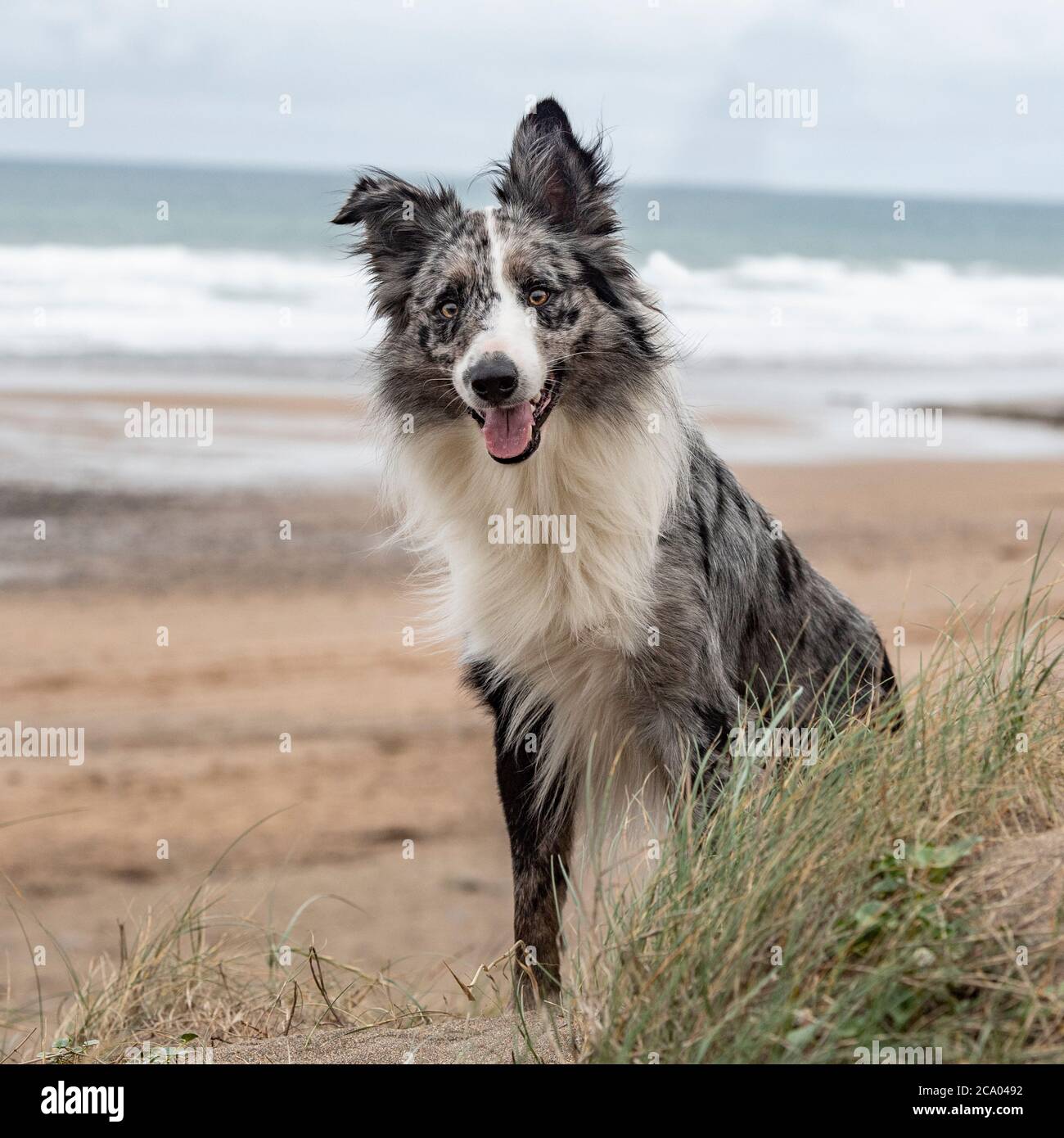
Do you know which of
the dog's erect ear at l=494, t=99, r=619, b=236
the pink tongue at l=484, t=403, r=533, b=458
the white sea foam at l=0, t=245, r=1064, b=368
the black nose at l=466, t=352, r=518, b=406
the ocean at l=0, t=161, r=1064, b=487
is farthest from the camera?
the white sea foam at l=0, t=245, r=1064, b=368

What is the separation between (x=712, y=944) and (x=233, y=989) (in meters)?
2.29

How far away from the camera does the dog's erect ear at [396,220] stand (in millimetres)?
4449

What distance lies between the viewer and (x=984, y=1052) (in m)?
2.59

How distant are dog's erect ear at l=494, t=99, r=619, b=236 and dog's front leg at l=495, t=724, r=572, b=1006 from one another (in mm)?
1714

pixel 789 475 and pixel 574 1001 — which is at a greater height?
pixel 789 475

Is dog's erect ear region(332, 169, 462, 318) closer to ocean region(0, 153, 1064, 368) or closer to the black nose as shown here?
the black nose

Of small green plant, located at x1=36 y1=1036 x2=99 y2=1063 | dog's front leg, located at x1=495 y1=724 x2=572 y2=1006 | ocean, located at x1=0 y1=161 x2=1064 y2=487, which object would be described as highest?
ocean, located at x1=0 y1=161 x2=1064 y2=487

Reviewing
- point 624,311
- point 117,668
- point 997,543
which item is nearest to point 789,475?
point 997,543

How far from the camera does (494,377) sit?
385cm

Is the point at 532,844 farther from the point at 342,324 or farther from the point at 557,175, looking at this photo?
the point at 342,324

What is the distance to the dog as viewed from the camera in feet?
13.3

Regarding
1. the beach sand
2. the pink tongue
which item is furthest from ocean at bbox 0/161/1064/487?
the beach sand

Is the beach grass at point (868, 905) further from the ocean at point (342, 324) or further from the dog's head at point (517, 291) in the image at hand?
the ocean at point (342, 324)

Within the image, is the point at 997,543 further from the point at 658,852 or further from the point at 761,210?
the point at 761,210
